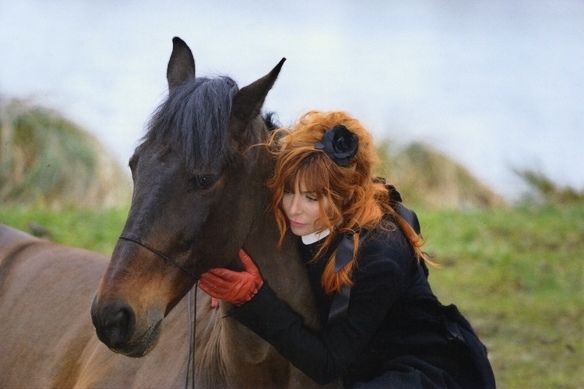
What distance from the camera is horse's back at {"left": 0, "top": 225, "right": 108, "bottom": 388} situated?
4.17 metres

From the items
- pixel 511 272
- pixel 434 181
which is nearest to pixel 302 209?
pixel 511 272

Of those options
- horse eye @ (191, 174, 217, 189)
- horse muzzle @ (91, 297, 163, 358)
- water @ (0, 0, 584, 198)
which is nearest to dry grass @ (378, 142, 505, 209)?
water @ (0, 0, 584, 198)

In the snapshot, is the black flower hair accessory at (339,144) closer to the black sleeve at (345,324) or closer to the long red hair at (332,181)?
the long red hair at (332,181)

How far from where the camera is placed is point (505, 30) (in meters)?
14.4

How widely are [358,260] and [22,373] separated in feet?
6.03

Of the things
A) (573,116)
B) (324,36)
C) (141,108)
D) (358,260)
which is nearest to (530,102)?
(573,116)

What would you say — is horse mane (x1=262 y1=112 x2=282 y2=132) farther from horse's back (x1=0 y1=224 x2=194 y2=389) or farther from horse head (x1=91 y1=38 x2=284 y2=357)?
horse's back (x1=0 y1=224 x2=194 y2=389)

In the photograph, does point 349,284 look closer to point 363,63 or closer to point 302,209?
point 302,209

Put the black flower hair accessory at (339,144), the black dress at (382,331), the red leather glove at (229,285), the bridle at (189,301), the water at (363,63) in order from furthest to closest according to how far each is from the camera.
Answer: the water at (363,63)
the black flower hair accessory at (339,144)
the black dress at (382,331)
the red leather glove at (229,285)
the bridle at (189,301)

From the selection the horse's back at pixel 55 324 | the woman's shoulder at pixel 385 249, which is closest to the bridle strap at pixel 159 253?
the woman's shoulder at pixel 385 249

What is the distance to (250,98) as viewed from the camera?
302 centimetres

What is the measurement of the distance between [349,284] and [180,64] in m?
0.92

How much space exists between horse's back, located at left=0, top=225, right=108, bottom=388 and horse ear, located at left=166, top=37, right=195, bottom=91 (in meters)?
1.37

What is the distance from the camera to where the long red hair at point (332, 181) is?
123 inches
